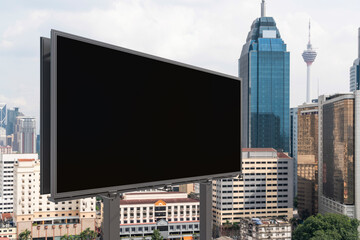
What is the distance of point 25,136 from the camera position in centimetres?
9169

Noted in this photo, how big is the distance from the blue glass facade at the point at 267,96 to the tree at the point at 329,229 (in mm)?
43237

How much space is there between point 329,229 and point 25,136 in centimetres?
7374

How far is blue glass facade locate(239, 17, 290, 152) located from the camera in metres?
81.3

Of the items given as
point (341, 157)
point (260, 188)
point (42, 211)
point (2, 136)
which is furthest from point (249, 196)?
point (2, 136)

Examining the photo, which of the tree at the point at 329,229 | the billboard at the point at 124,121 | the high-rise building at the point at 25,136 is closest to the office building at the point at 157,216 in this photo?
the tree at the point at 329,229

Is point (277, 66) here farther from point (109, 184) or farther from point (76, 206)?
point (109, 184)

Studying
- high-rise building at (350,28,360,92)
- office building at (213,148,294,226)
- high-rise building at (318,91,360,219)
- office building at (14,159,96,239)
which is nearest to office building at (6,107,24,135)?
office building at (14,159,96,239)

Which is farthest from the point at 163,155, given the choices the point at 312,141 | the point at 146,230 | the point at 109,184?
the point at 312,141

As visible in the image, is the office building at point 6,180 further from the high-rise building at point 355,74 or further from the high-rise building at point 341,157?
the high-rise building at point 355,74

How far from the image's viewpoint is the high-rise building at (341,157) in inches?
1708

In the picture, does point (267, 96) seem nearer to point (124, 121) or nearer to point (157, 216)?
point (157, 216)

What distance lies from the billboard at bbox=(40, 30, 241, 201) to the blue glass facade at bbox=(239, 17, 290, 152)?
77.3 meters

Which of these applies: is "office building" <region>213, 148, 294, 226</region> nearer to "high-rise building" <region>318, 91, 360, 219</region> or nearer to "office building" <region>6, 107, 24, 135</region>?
"high-rise building" <region>318, 91, 360, 219</region>

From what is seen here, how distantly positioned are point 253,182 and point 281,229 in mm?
15234
